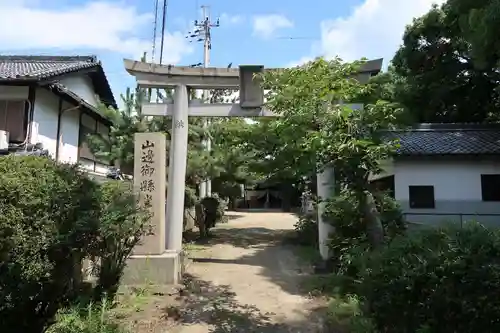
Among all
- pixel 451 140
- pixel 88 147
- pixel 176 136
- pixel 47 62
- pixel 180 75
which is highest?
pixel 47 62

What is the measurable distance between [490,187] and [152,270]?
12.2 meters

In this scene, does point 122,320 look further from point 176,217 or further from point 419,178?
point 419,178

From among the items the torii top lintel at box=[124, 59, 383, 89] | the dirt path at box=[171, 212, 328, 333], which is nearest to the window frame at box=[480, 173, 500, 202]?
the dirt path at box=[171, 212, 328, 333]

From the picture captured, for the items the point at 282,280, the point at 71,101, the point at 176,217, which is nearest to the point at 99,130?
the point at 71,101

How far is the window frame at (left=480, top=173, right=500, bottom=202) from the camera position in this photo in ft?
48.8

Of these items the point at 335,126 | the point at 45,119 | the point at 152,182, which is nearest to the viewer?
the point at 335,126

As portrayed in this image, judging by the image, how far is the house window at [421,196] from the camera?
15.2 metres

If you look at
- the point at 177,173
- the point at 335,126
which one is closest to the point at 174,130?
the point at 177,173

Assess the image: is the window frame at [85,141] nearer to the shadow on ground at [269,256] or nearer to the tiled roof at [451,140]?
the shadow on ground at [269,256]

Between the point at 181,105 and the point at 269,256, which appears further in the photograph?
the point at 269,256

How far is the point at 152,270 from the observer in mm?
9508

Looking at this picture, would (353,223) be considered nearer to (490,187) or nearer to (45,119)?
(490,187)

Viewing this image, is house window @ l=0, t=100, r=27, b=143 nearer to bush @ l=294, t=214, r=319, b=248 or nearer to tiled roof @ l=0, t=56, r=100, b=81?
tiled roof @ l=0, t=56, r=100, b=81

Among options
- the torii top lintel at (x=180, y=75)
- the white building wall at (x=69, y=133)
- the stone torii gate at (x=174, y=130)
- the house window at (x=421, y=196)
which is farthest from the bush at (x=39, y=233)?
the house window at (x=421, y=196)
